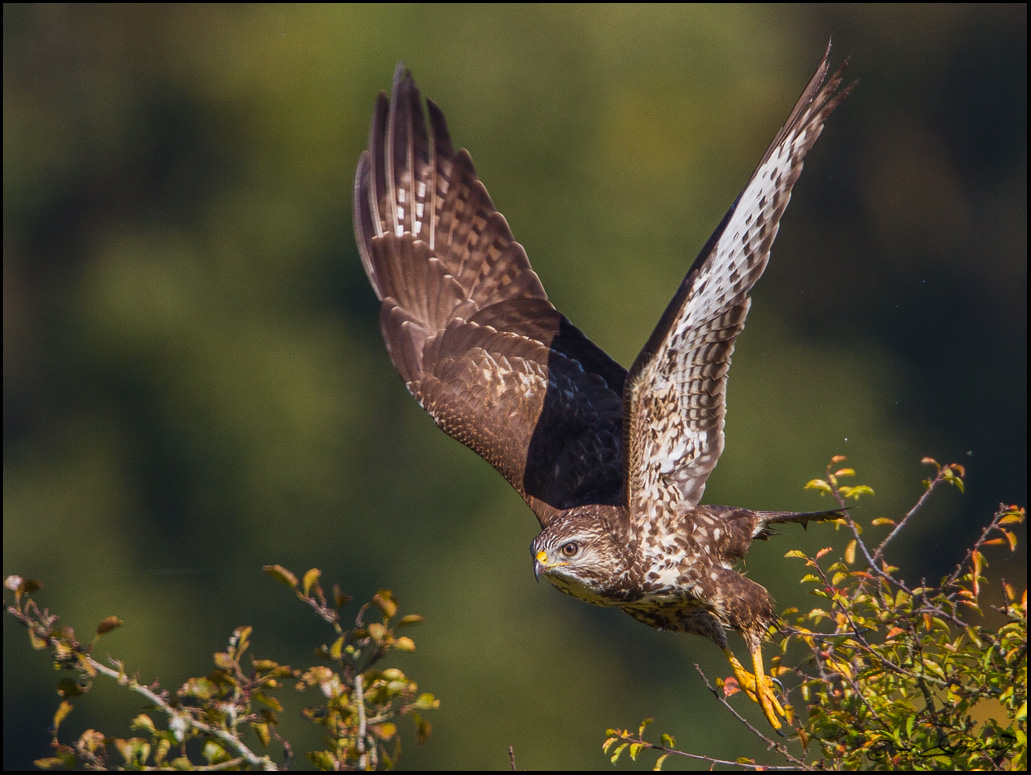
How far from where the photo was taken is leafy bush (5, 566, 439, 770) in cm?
303

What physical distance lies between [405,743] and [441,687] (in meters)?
1.21

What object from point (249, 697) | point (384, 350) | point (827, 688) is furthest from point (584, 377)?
point (384, 350)

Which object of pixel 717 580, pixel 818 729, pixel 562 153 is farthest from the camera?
pixel 562 153

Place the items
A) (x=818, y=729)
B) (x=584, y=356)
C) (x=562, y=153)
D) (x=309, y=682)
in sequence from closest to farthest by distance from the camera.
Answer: (x=309, y=682)
(x=818, y=729)
(x=584, y=356)
(x=562, y=153)

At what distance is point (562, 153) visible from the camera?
16.7m

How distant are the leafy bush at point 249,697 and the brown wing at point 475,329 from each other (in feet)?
5.72

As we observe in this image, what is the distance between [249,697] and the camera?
314 cm

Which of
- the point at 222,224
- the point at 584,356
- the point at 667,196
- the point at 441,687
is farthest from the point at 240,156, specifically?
the point at 584,356

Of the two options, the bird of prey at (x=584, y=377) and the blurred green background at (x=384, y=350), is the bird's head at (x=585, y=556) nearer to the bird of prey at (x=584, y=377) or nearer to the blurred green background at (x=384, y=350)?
the bird of prey at (x=584, y=377)

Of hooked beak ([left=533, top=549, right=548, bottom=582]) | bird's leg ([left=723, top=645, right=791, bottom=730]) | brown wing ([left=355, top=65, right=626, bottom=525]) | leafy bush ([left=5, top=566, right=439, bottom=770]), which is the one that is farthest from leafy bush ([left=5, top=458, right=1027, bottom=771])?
brown wing ([left=355, top=65, right=626, bottom=525])

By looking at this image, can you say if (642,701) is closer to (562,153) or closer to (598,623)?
(598,623)

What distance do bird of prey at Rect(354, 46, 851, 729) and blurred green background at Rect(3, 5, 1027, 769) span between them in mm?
8168

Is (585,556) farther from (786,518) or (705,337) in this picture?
(705,337)

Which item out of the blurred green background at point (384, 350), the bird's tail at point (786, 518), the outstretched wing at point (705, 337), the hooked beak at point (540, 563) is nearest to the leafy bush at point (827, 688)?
the bird's tail at point (786, 518)
